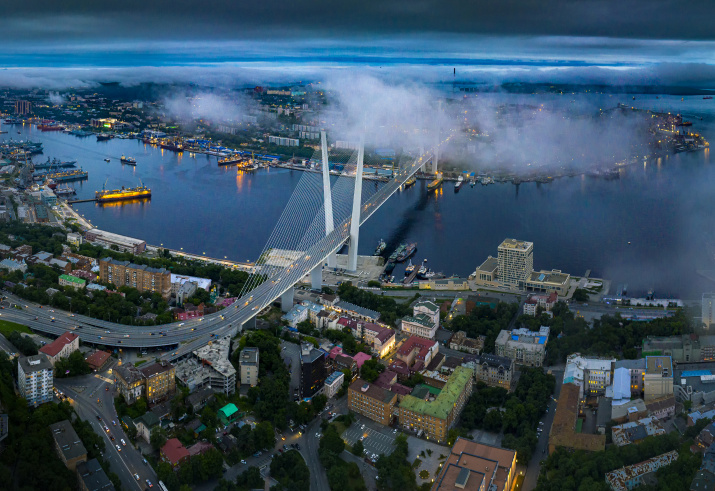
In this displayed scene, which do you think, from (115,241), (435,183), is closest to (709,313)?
(115,241)

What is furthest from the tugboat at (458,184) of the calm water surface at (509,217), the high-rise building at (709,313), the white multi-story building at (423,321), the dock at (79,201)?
the high-rise building at (709,313)

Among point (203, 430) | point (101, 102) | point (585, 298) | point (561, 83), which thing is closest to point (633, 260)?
point (585, 298)

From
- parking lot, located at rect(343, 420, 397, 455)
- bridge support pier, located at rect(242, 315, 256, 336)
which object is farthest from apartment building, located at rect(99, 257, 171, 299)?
parking lot, located at rect(343, 420, 397, 455)

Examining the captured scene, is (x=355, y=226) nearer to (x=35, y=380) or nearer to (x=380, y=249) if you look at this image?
(x=380, y=249)

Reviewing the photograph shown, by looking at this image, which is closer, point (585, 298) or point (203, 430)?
point (203, 430)

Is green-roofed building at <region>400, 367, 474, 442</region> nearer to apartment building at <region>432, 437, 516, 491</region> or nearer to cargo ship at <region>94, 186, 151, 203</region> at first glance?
apartment building at <region>432, 437, 516, 491</region>

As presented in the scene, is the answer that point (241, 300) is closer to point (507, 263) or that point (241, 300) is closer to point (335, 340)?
point (335, 340)
